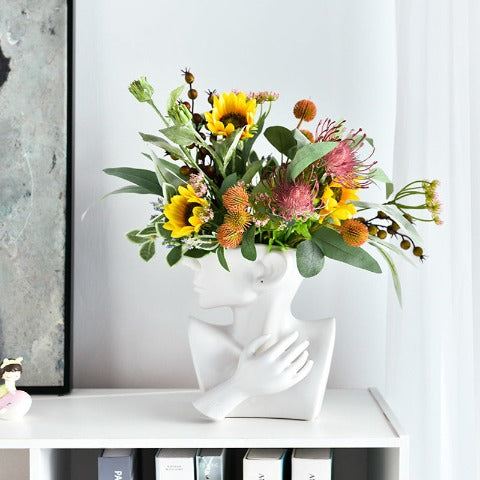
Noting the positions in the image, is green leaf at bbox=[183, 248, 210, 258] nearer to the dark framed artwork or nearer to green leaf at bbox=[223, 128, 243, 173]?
green leaf at bbox=[223, 128, 243, 173]

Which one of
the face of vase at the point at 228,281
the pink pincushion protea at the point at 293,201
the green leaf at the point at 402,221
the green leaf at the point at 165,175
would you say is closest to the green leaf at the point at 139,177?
the green leaf at the point at 165,175

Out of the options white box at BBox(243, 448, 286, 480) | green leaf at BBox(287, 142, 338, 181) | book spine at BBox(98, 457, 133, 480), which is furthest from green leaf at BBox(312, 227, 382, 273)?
book spine at BBox(98, 457, 133, 480)

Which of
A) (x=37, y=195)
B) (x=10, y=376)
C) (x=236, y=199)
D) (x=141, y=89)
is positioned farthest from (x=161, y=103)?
(x=10, y=376)

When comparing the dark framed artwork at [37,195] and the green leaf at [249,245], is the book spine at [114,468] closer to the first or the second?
the dark framed artwork at [37,195]

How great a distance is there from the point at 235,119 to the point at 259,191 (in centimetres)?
12

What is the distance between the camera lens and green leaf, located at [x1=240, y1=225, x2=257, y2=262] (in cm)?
111

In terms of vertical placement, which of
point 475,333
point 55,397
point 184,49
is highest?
point 184,49

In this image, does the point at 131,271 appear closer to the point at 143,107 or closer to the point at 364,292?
the point at 143,107

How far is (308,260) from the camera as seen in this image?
112cm

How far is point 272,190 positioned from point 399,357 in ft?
1.51

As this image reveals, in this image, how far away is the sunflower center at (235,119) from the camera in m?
1.12

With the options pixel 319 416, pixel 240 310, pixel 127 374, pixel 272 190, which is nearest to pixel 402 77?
pixel 272 190

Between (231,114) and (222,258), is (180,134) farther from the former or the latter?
(222,258)

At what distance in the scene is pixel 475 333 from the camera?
116 centimetres
